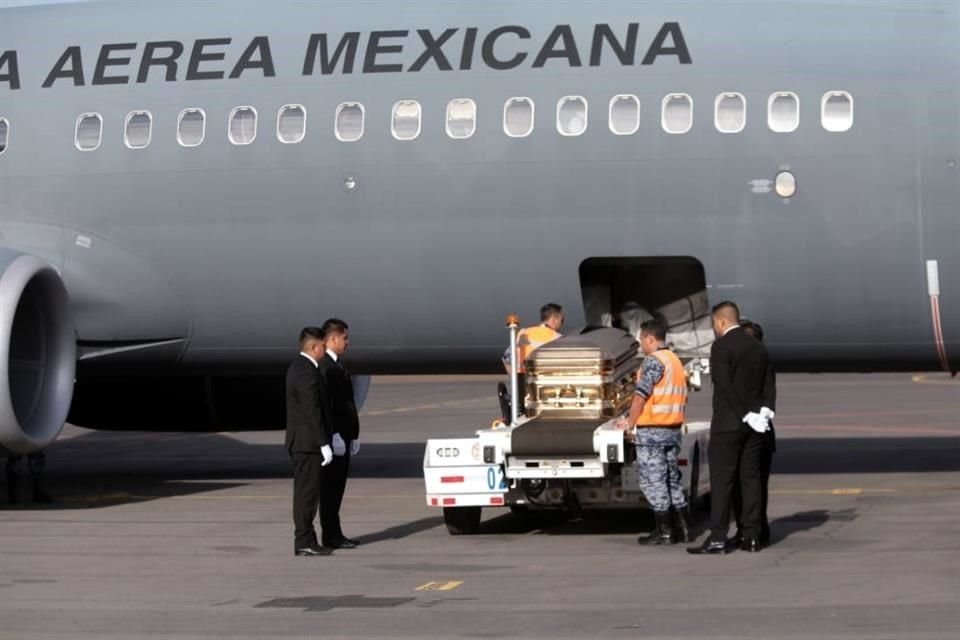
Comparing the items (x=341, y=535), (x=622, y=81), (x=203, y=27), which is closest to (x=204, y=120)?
(x=203, y=27)

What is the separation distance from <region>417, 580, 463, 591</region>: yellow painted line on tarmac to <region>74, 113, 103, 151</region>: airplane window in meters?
8.01

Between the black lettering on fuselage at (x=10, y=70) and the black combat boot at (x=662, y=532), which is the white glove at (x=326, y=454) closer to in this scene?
the black combat boot at (x=662, y=532)

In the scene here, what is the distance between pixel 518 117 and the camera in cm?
A: 1741

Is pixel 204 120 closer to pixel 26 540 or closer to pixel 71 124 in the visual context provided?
pixel 71 124

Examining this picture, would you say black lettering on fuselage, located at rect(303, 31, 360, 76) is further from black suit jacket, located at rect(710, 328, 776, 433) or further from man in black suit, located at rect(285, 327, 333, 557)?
black suit jacket, located at rect(710, 328, 776, 433)

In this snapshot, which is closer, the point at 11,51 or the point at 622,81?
the point at 622,81

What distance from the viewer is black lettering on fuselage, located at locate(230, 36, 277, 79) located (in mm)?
18219

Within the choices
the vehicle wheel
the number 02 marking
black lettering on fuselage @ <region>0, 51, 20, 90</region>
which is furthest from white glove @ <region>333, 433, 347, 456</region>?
black lettering on fuselage @ <region>0, 51, 20, 90</region>

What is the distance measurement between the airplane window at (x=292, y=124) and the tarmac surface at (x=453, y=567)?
365 centimetres

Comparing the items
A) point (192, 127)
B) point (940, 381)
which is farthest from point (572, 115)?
point (940, 381)

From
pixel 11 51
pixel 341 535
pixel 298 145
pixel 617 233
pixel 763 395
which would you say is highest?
pixel 11 51

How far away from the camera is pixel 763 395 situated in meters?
14.0

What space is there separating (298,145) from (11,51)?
3486 millimetres

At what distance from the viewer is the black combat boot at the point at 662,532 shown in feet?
46.3
